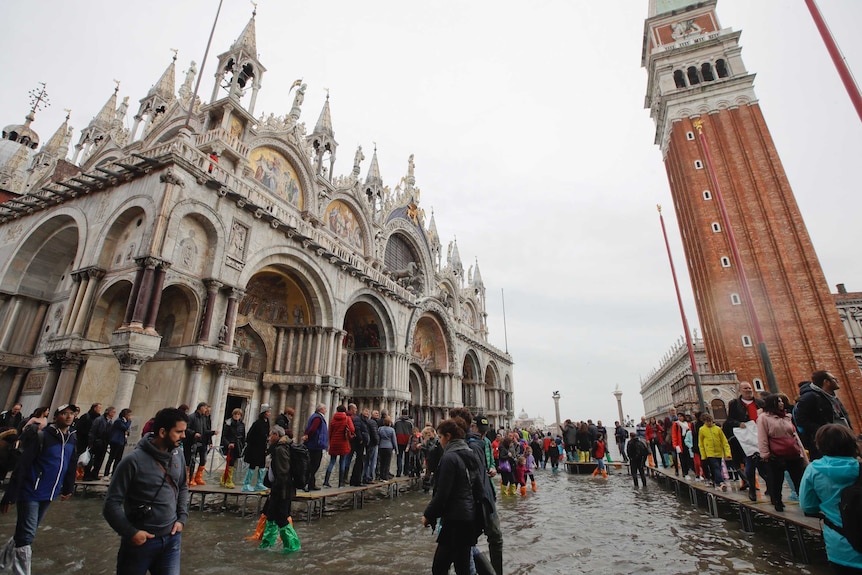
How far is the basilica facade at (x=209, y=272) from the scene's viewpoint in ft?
37.1

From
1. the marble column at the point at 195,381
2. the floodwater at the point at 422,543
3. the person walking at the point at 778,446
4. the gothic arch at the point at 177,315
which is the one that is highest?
the gothic arch at the point at 177,315

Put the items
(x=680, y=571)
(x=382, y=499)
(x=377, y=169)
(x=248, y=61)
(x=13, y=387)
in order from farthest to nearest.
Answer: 1. (x=377, y=169)
2. (x=248, y=61)
3. (x=13, y=387)
4. (x=382, y=499)
5. (x=680, y=571)

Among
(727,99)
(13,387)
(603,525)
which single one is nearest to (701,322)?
(727,99)

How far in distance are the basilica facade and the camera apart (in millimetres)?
8780

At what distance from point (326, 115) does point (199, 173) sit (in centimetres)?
1190

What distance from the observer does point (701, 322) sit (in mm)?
32062

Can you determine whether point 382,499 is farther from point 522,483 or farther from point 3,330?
point 3,330

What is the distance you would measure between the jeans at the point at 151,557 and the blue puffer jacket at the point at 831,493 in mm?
4278

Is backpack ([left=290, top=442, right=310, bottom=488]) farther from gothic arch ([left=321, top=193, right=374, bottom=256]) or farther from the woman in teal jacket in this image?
gothic arch ([left=321, top=193, right=374, bottom=256])

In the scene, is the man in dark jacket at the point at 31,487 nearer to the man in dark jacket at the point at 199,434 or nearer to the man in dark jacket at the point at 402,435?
the man in dark jacket at the point at 199,434

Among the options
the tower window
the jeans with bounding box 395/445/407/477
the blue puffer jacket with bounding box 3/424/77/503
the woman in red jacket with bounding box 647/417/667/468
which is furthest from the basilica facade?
the tower window

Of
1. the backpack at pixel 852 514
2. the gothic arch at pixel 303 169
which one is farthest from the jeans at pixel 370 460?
the gothic arch at pixel 303 169

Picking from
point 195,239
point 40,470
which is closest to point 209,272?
point 195,239

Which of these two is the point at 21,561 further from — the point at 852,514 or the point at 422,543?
the point at 852,514
